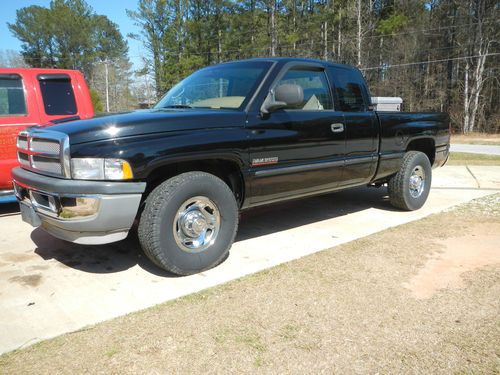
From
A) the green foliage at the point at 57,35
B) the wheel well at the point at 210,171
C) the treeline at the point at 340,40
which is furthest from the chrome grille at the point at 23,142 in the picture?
the green foliage at the point at 57,35

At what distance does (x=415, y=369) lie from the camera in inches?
91.0

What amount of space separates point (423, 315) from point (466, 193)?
5.01 m

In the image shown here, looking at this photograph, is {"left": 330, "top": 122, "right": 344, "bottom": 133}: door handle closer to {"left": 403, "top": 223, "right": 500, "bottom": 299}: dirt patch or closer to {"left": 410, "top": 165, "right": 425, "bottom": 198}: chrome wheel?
{"left": 403, "top": 223, "right": 500, "bottom": 299}: dirt patch

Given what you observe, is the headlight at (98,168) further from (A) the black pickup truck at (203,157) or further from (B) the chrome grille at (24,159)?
(B) the chrome grille at (24,159)

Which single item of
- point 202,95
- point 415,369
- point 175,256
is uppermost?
point 202,95

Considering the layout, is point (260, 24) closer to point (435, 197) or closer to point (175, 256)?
point (435, 197)

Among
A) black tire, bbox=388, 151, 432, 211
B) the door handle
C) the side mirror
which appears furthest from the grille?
black tire, bbox=388, 151, 432, 211

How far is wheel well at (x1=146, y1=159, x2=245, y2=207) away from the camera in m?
3.45

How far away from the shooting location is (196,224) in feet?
11.5

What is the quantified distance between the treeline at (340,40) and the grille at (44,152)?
29449mm

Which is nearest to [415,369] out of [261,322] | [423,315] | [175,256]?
[423,315]

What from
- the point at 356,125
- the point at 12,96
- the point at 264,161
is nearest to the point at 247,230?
the point at 264,161

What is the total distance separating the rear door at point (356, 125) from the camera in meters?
4.75

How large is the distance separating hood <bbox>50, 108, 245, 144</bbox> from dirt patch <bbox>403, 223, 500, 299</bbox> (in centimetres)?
207
